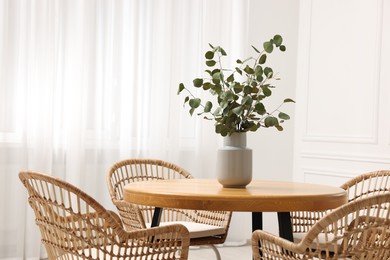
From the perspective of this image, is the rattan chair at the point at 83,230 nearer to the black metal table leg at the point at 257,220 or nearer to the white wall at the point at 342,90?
the black metal table leg at the point at 257,220

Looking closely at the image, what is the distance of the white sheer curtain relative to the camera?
14.4 feet

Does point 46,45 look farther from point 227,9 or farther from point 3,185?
point 227,9

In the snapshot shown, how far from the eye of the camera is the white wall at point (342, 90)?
4.49m

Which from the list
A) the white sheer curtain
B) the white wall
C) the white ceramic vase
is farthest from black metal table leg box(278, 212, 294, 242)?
the white sheer curtain

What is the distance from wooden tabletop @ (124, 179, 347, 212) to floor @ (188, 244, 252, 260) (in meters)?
2.21

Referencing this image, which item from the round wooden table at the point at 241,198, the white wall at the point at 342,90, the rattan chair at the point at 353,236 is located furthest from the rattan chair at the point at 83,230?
the white wall at the point at 342,90

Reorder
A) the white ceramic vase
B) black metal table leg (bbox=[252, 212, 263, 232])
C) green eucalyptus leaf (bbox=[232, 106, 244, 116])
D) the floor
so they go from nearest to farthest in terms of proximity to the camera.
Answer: green eucalyptus leaf (bbox=[232, 106, 244, 116]) → the white ceramic vase → black metal table leg (bbox=[252, 212, 263, 232]) → the floor

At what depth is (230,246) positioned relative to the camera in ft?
18.0

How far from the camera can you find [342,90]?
15.8 feet

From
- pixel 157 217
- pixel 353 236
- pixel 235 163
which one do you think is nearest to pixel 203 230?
pixel 157 217

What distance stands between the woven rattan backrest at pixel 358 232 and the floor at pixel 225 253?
2.87 metres

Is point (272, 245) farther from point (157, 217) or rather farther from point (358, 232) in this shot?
point (157, 217)

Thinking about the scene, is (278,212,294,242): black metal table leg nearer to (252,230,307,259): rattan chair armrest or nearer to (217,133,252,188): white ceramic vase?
(217,133,252,188): white ceramic vase

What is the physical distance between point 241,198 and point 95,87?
251 centimetres
